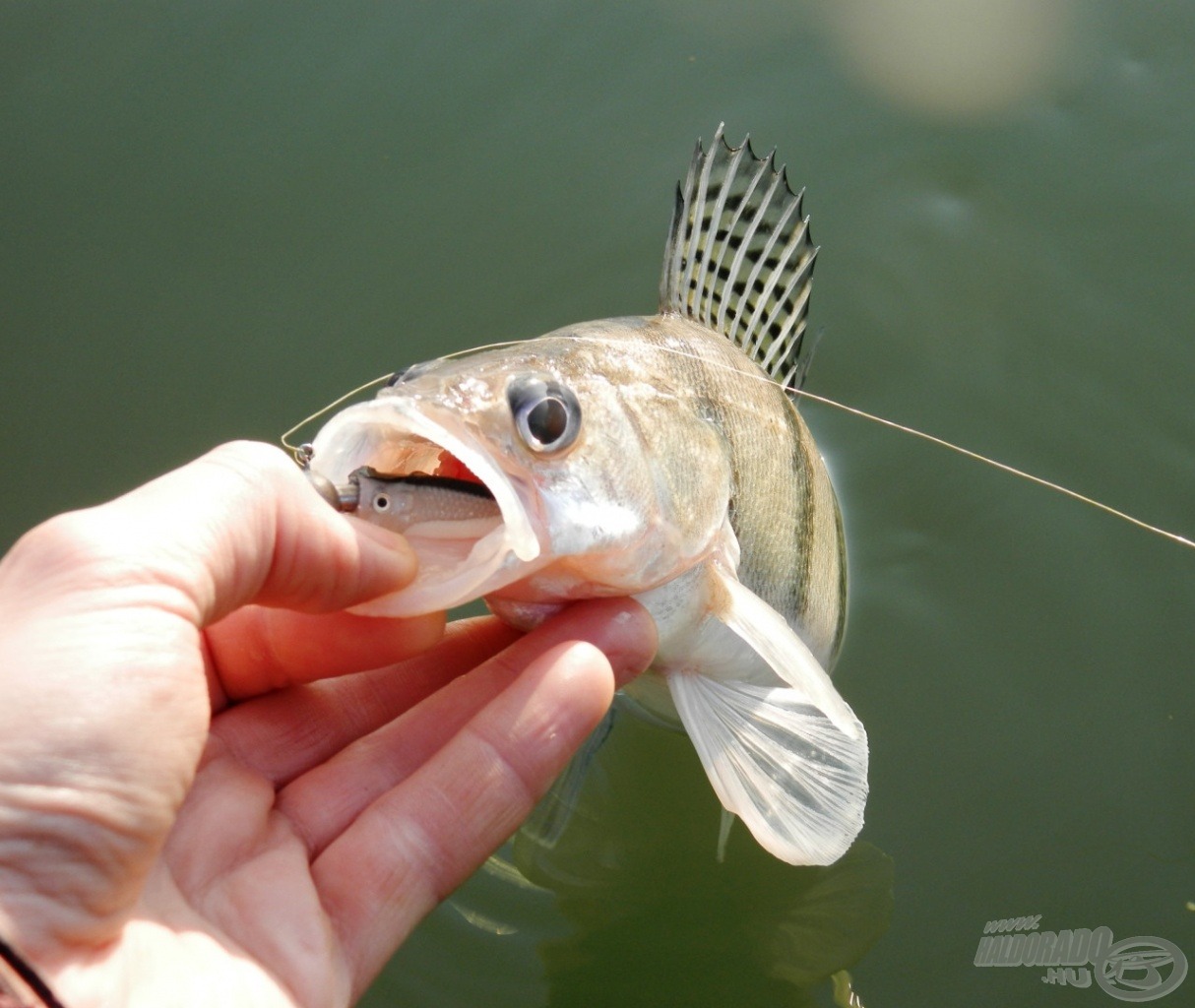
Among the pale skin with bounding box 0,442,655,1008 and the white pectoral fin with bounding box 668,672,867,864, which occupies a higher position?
the pale skin with bounding box 0,442,655,1008

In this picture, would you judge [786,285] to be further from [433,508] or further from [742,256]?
[433,508]

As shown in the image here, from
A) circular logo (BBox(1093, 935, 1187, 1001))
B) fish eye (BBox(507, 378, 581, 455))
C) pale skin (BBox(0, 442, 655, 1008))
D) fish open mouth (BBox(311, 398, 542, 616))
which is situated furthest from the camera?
circular logo (BBox(1093, 935, 1187, 1001))

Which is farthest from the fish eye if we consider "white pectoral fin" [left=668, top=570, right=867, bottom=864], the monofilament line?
the monofilament line

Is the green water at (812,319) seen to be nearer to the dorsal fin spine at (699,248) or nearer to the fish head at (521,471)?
the dorsal fin spine at (699,248)

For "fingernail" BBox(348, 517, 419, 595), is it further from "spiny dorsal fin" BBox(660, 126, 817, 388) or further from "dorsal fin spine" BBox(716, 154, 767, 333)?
"dorsal fin spine" BBox(716, 154, 767, 333)

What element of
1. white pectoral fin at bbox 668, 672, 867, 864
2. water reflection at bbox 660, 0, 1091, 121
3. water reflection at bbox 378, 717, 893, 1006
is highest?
water reflection at bbox 660, 0, 1091, 121

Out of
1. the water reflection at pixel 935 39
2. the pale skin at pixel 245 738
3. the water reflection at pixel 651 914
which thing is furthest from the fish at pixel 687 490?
the water reflection at pixel 935 39

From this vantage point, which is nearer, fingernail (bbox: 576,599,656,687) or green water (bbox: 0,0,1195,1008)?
fingernail (bbox: 576,599,656,687)
